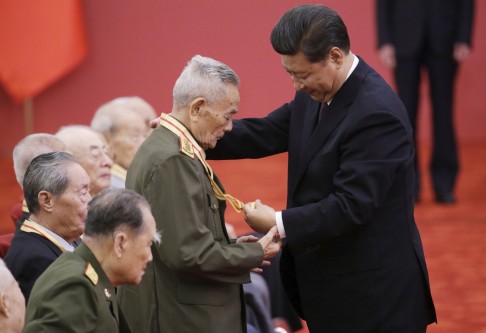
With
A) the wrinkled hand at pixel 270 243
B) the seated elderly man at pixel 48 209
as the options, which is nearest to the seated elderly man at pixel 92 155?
the seated elderly man at pixel 48 209

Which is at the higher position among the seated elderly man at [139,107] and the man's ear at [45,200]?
the man's ear at [45,200]

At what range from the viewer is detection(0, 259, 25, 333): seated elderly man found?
280 centimetres

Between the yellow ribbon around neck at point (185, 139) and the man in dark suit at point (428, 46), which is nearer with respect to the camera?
the yellow ribbon around neck at point (185, 139)

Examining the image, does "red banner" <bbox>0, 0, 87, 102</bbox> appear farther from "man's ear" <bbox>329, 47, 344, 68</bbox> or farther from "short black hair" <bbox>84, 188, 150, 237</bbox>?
"short black hair" <bbox>84, 188, 150, 237</bbox>

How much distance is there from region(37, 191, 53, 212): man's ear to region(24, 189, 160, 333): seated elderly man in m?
0.64

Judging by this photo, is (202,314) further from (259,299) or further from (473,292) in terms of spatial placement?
(473,292)

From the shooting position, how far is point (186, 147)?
327 cm

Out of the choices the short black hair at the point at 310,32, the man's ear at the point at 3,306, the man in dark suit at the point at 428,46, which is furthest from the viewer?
the man in dark suit at the point at 428,46

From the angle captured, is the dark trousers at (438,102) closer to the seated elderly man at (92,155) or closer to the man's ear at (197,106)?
the seated elderly man at (92,155)

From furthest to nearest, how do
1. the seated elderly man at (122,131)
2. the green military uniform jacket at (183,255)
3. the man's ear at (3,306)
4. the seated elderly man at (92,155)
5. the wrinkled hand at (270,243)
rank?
the seated elderly man at (122,131) → the seated elderly man at (92,155) → the wrinkled hand at (270,243) → the green military uniform jacket at (183,255) → the man's ear at (3,306)

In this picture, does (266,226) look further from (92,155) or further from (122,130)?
(122,130)

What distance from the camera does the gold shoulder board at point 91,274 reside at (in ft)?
9.05

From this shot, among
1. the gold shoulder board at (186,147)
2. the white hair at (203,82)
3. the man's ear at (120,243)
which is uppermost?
the white hair at (203,82)

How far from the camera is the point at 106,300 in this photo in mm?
2814
